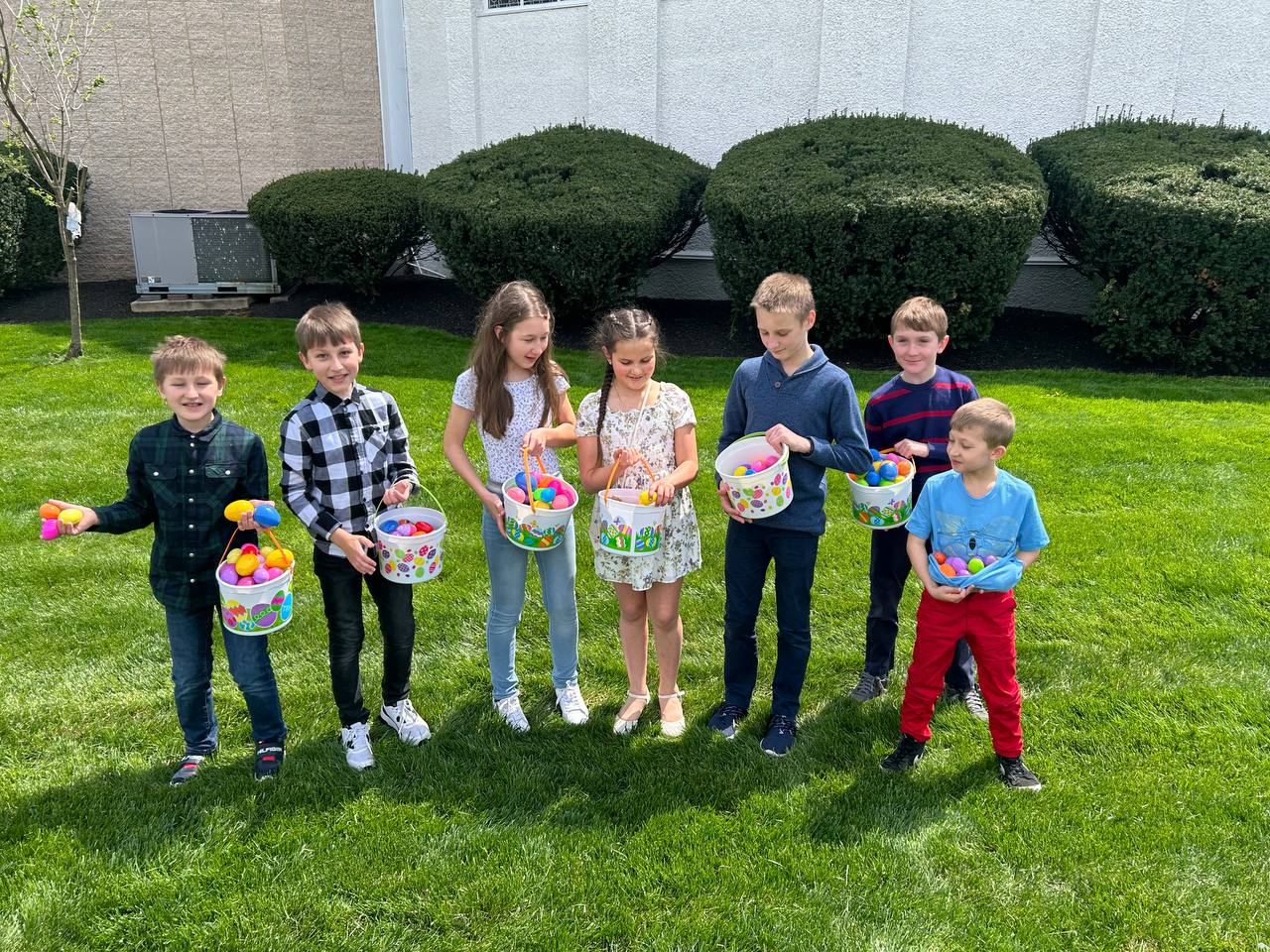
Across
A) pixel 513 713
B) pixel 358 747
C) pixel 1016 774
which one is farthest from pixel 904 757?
pixel 358 747

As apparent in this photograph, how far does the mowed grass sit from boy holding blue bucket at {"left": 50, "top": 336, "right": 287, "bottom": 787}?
452 mm

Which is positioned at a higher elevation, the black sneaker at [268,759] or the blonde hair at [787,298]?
the blonde hair at [787,298]

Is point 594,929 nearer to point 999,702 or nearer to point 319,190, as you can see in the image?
point 999,702

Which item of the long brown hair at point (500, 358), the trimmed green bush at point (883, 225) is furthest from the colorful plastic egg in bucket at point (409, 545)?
the trimmed green bush at point (883, 225)

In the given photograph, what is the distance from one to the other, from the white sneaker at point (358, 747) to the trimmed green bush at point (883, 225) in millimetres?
6093

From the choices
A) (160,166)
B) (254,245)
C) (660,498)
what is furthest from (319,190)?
(660,498)

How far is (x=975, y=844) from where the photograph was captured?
313 centimetres

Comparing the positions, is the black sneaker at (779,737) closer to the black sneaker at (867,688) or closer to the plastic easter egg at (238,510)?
the black sneaker at (867,688)

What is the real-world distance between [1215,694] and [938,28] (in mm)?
8773

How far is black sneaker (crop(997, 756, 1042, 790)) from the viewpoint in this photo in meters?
3.38

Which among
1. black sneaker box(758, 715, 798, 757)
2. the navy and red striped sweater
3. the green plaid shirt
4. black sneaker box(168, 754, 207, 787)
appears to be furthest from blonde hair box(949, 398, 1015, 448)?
black sneaker box(168, 754, 207, 787)

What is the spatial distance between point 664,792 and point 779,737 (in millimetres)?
535

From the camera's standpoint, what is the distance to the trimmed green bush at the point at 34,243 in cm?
1147

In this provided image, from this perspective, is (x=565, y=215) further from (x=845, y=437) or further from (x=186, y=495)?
(x=186, y=495)
